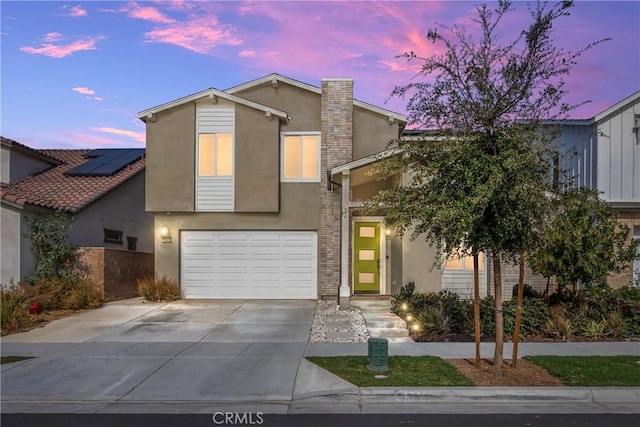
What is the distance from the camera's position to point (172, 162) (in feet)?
56.5

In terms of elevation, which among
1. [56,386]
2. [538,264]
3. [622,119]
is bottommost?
[56,386]

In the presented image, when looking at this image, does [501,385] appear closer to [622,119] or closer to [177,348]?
[177,348]

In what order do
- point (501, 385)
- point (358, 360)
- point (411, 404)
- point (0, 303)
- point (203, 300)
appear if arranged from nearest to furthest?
point (411, 404), point (501, 385), point (358, 360), point (0, 303), point (203, 300)

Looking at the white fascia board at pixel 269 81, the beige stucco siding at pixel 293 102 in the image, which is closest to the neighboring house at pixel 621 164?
the beige stucco siding at pixel 293 102

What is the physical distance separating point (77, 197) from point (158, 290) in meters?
4.52

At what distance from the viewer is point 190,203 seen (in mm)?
17156

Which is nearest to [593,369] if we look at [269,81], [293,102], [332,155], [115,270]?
[332,155]

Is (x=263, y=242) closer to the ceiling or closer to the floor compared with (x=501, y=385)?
closer to the ceiling

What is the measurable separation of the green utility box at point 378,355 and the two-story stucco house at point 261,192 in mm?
8587

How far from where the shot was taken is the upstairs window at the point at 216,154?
17.2m

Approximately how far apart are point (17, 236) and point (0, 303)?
9.89 feet

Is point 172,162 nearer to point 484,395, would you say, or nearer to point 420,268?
point 420,268

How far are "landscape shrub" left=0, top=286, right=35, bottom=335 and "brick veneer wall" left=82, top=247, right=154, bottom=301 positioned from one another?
2.57m

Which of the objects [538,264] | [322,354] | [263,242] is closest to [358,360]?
[322,354]
